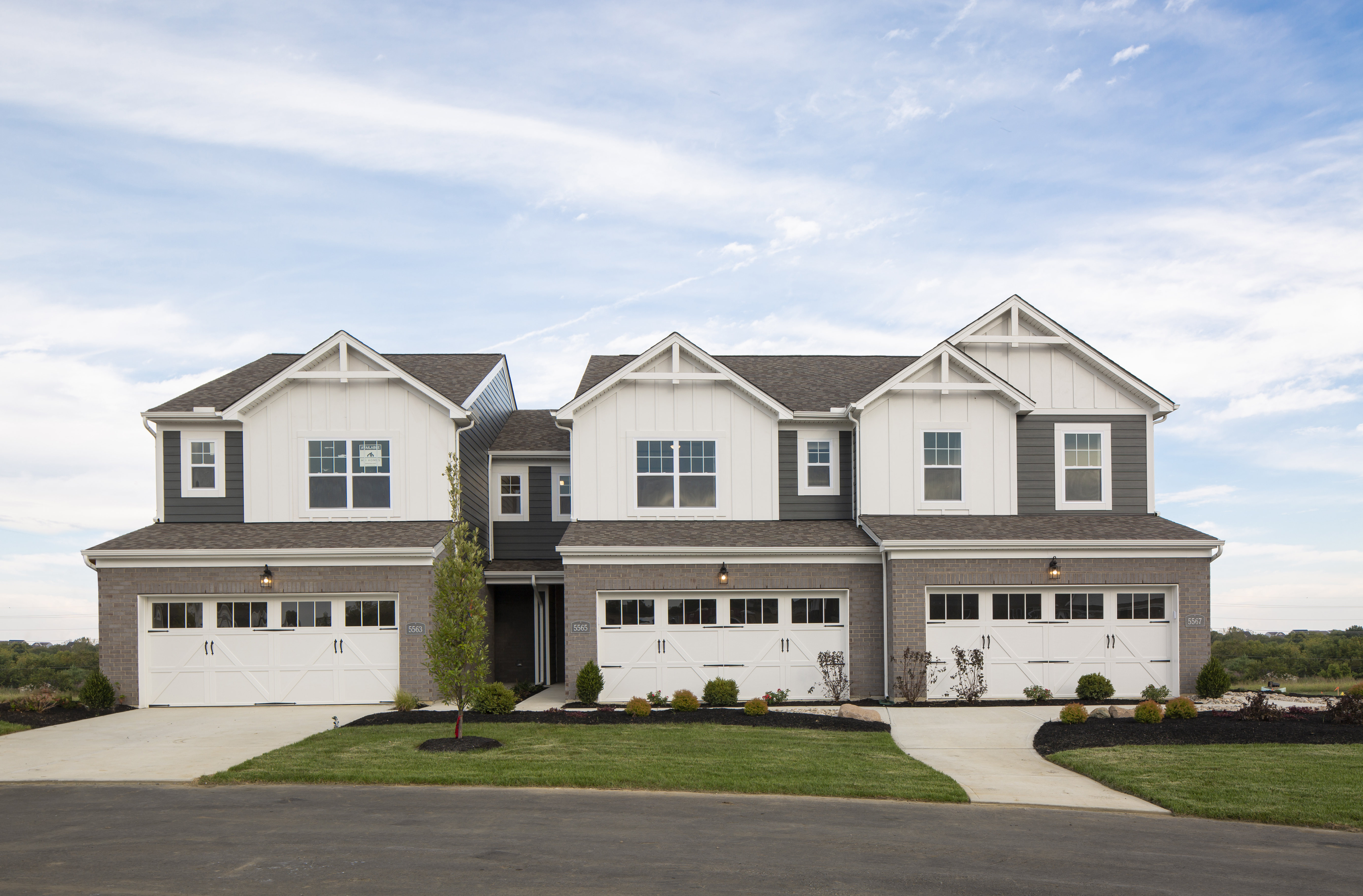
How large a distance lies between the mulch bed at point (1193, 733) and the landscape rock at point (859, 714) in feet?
8.51

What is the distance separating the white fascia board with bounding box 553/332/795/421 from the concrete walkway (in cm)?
676

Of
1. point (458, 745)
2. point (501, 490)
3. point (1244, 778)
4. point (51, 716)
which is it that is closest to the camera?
point (1244, 778)

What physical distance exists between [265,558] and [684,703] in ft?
28.7

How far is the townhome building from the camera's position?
19641mm

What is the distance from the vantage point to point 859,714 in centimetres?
1727

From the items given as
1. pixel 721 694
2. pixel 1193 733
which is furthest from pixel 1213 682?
pixel 721 694

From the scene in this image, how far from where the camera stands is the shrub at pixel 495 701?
1702 cm

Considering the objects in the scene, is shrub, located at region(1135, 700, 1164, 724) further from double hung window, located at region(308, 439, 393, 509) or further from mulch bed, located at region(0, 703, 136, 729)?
mulch bed, located at region(0, 703, 136, 729)

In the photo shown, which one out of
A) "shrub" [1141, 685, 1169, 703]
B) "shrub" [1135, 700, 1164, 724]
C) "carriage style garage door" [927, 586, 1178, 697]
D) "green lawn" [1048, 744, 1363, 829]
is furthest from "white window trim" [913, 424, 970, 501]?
"green lawn" [1048, 744, 1363, 829]

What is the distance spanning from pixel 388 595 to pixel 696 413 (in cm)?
734

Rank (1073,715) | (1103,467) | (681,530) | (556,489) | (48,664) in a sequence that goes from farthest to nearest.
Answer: (48,664), (556,489), (1103,467), (681,530), (1073,715)

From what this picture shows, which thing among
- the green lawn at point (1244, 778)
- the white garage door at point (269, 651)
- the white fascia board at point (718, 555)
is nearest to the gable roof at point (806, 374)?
the white fascia board at point (718, 555)

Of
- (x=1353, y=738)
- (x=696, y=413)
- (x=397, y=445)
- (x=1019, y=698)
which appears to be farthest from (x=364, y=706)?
(x=1353, y=738)

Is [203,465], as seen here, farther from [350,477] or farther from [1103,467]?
[1103,467]
